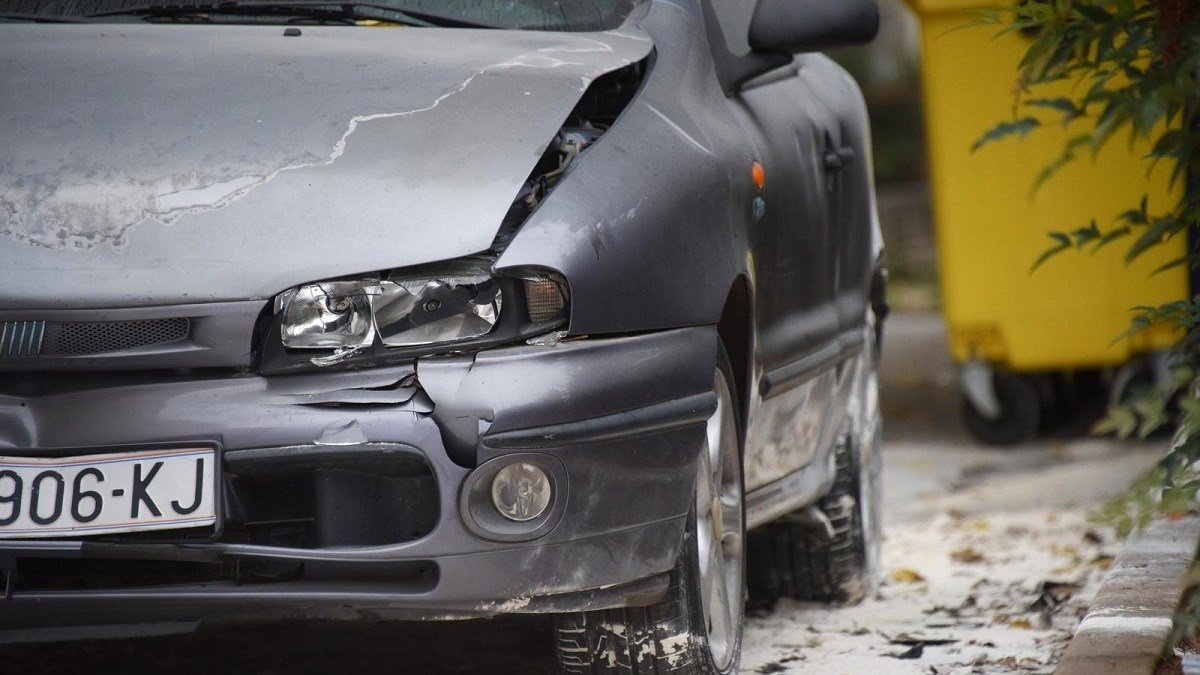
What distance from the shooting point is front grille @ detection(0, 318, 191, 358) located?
291 cm

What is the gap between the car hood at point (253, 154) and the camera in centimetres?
293

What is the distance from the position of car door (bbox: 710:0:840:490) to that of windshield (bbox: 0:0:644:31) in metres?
0.38

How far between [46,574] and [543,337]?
35.1 inches

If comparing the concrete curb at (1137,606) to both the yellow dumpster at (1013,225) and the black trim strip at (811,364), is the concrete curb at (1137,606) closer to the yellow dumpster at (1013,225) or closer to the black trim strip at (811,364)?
the black trim strip at (811,364)

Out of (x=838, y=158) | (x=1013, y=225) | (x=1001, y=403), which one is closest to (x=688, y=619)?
(x=838, y=158)

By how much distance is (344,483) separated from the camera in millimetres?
2906

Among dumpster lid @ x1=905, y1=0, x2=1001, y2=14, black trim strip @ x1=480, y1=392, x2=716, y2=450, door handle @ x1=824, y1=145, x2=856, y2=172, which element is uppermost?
dumpster lid @ x1=905, y1=0, x2=1001, y2=14

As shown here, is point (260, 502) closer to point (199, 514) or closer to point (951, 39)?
point (199, 514)

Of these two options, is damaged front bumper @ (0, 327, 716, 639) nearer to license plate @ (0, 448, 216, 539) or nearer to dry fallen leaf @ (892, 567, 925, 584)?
license plate @ (0, 448, 216, 539)

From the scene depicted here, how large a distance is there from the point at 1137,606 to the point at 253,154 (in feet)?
6.70

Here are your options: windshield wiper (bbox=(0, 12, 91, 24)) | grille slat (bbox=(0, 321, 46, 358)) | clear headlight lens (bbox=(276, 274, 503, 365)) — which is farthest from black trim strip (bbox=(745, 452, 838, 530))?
windshield wiper (bbox=(0, 12, 91, 24))

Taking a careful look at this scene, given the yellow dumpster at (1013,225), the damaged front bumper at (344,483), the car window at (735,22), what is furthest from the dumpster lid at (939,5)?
the damaged front bumper at (344,483)

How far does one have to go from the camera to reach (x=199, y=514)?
2838 millimetres

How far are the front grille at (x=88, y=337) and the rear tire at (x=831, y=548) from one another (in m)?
2.34
